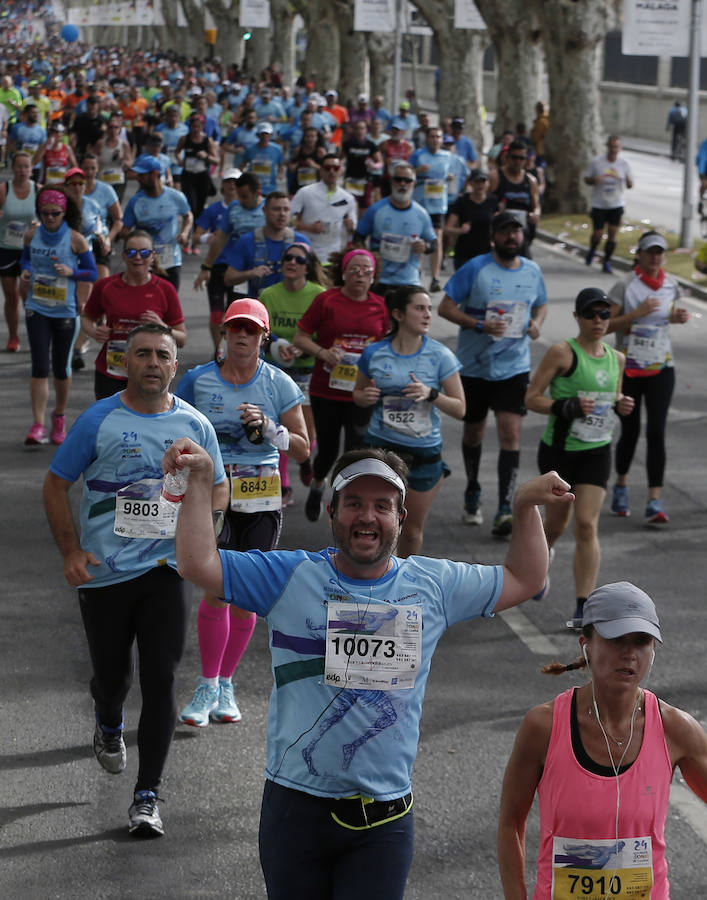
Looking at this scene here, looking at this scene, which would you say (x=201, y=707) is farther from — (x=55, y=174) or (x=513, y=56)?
(x=513, y=56)

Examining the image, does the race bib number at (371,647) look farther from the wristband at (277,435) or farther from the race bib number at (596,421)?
the race bib number at (596,421)

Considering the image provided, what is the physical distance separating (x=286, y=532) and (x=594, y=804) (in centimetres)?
630

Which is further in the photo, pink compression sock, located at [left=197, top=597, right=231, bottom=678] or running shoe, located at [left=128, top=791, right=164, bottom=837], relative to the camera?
pink compression sock, located at [left=197, top=597, right=231, bottom=678]

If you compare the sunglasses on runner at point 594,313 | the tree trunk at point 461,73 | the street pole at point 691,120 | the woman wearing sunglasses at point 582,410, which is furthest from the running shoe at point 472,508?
the tree trunk at point 461,73

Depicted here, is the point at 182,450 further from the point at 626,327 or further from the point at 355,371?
the point at 626,327

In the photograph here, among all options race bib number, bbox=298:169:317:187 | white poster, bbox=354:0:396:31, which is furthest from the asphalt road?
white poster, bbox=354:0:396:31

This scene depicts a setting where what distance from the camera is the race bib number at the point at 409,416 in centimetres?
842

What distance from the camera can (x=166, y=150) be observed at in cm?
2748

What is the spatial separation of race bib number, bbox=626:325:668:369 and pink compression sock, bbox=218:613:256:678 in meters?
4.16

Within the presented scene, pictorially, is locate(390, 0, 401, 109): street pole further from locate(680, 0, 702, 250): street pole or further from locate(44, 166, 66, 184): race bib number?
locate(44, 166, 66, 184): race bib number

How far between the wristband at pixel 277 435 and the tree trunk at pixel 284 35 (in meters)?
64.7

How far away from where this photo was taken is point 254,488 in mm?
6957

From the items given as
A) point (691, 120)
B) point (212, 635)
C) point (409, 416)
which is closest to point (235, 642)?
point (212, 635)

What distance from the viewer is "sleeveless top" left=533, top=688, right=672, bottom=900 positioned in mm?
3826
